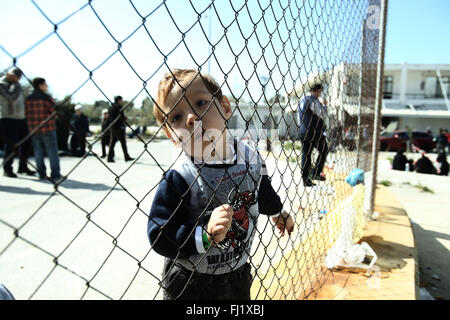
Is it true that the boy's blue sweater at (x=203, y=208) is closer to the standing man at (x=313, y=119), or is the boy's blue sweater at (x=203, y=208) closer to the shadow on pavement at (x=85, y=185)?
the standing man at (x=313, y=119)

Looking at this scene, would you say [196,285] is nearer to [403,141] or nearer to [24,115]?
[24,115]

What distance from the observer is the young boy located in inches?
47.7

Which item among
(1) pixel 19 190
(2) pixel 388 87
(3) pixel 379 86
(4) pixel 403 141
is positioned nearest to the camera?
(3) pixel 379 86

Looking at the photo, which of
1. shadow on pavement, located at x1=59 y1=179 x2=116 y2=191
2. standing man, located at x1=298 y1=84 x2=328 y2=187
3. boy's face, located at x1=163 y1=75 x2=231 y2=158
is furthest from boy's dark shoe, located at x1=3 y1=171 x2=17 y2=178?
boy's face, located at x1=163 y1=75 x2=231 y2=158

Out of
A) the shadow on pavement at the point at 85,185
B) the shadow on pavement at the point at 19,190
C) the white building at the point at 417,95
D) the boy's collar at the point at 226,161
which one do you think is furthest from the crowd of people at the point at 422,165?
the white building at the point at 417,95

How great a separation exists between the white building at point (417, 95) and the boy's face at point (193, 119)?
32861 millimetres

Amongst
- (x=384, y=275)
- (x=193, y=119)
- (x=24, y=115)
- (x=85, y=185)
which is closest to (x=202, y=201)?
(x=193, y=119)

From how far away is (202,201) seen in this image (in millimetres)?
1335

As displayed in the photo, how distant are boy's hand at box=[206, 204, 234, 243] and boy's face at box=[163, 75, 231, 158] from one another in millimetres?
282

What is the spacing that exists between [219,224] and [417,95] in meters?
37.8

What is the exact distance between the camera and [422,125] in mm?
31328
